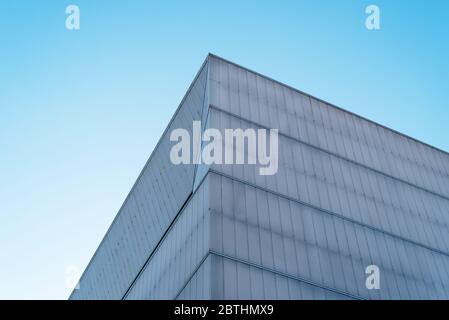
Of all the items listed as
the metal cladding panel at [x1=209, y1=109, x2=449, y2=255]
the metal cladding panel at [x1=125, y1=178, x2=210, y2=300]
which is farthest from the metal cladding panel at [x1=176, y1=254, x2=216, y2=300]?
the metal cladding panel at [x1=209, y1=109, x2=449, y2=255]

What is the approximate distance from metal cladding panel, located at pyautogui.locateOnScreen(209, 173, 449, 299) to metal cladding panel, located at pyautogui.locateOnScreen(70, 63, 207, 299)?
10.4 ft

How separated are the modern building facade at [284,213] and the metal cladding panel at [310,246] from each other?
0.16 feet

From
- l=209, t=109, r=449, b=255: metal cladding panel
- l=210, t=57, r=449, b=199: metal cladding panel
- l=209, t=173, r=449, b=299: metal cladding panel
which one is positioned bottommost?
l=209, t=173, r=449, b=299: metal cladding panel

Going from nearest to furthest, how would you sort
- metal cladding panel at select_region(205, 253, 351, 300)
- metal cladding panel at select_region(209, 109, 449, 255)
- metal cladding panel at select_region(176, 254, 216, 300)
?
metal cladding panel at select_region(176, 254, 216, 300) < metal cladding panel at select_region(205, 253, 351, 300) < metal cladding panel at select_region(209, 109, 449, 255)

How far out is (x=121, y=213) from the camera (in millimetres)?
32281

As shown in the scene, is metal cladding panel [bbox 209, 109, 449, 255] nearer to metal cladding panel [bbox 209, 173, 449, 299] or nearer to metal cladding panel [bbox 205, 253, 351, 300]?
metal cladding panel [bbox 209, 173, 449, 299]

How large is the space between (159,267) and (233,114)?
A: 7.25 meters

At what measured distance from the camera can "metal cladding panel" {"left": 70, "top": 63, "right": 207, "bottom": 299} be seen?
25156 mm

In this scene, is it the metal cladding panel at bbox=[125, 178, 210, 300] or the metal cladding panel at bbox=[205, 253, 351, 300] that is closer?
the metal cladding panel at bbox=[205, 253, 351, 300]

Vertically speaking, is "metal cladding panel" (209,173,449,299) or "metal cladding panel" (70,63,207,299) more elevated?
"metal cladding panel" (70,63,207,299)

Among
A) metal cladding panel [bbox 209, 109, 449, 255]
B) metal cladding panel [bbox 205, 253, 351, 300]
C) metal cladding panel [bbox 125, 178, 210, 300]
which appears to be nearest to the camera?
metal cladding panel [bbox 205, 253, 351, 300]

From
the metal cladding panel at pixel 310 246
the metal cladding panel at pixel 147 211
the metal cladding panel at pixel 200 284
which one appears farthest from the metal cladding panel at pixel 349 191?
the metal cladding panel at pixel 200 284
